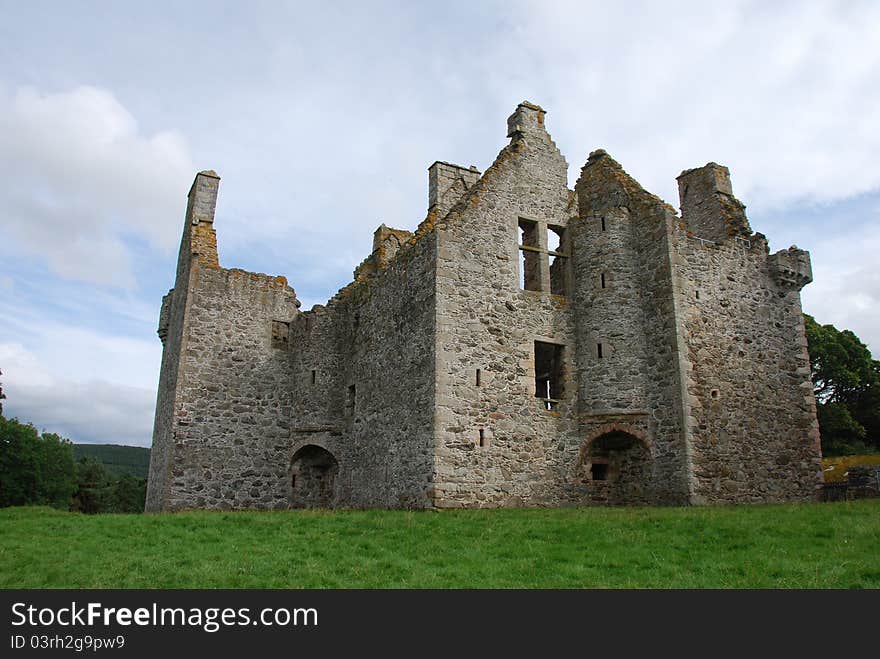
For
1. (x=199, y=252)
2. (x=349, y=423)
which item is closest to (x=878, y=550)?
(x=349, y=423)

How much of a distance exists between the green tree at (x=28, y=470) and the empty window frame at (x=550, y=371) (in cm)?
4098

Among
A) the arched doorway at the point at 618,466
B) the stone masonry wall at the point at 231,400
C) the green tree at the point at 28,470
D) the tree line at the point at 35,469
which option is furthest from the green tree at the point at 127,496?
the arched doorway at the point at 618,466

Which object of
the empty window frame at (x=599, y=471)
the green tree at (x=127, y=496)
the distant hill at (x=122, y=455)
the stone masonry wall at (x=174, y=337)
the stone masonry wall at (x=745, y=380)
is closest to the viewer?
the stone masonry wall at (x=745, y=380)

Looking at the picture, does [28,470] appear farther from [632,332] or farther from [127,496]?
[632,332]

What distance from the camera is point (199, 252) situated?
24.2 m

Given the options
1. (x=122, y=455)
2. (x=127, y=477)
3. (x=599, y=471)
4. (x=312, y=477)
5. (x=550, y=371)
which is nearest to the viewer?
(x=599, y=471)

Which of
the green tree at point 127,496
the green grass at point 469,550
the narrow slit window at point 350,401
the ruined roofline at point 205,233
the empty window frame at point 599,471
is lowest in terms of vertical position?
the green grass at point 469,550

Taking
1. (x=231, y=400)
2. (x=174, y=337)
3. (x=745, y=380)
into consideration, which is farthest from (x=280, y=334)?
(x=745, y=380)

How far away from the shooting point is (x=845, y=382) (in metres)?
37.3

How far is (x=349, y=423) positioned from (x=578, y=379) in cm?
771

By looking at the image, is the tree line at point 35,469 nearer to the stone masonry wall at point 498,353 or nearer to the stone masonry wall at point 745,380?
the stone masonry wall at point 498,353

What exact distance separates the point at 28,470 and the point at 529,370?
4410cm

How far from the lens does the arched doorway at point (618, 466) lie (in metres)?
18.4

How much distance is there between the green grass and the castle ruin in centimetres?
257
